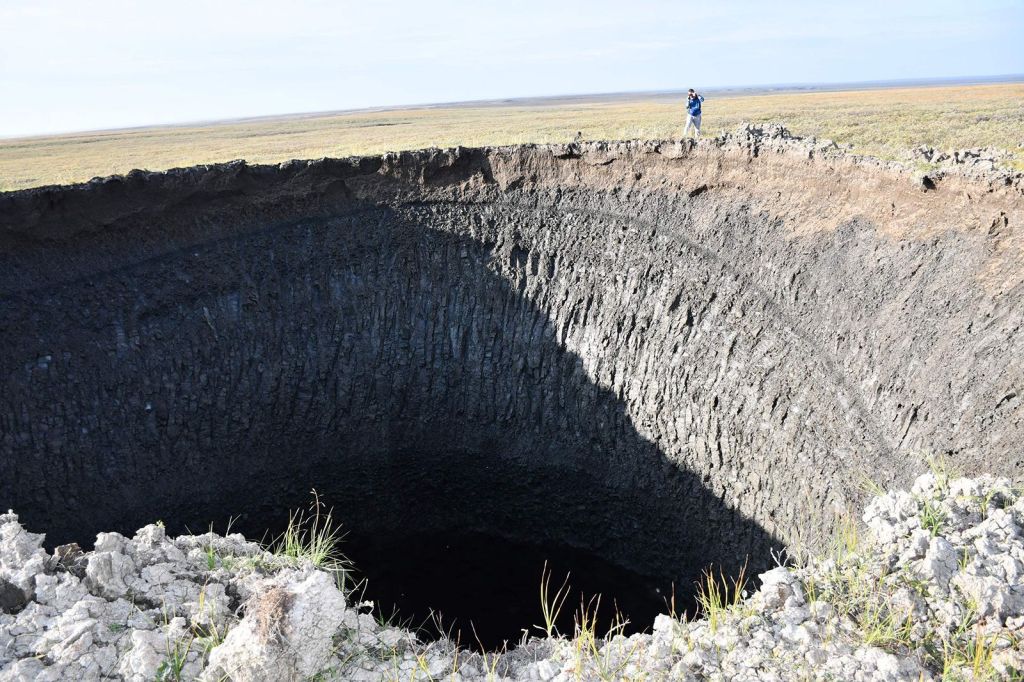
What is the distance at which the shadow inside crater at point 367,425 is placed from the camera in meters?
11.6

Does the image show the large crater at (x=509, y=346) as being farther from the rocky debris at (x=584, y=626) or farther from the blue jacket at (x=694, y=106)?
the blue jacket at (x=694, y=106)

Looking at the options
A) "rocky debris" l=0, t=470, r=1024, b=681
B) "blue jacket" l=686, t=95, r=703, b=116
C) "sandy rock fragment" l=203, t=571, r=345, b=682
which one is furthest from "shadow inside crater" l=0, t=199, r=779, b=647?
"blue jacket" l=686, t=95, r=703, b=116

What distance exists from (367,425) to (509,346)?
327cm

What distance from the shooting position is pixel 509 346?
1406 centimetres

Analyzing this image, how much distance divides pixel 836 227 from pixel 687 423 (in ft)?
13.1

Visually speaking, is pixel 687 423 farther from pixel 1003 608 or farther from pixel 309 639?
pixel 309 639

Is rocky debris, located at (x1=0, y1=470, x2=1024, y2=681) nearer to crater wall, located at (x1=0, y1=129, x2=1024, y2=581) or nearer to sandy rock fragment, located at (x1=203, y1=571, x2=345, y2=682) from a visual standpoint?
sandy rock fragment, located at (x1=203, y1=571, x2=345, y2=682)

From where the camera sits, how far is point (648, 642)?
543 cm

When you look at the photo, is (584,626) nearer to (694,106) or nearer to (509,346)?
(509,346)

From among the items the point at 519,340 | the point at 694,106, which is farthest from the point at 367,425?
the point at 694,106

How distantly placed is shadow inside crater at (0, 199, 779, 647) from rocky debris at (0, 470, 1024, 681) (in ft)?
17.8

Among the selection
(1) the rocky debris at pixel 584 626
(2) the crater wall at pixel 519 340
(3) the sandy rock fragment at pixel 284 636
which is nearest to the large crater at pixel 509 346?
(2) the crater wall at pixel 519 340

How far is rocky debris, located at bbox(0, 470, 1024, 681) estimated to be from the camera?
4750 mm

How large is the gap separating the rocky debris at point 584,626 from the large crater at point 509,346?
3.68 m
